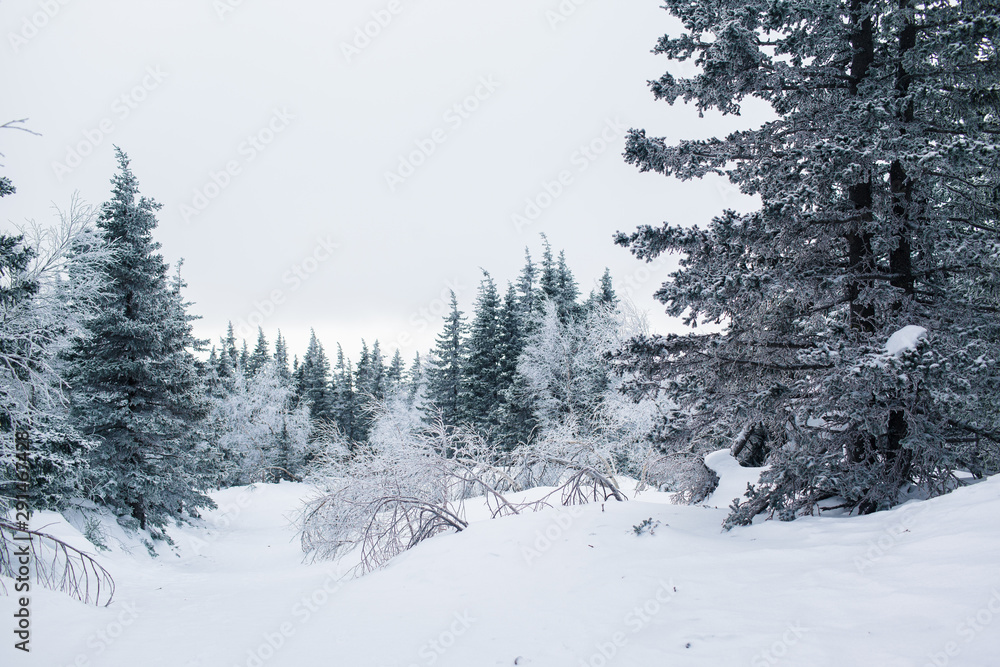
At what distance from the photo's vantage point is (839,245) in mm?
6043

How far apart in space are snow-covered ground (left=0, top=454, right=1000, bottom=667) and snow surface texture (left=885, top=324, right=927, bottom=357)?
4.35 feet

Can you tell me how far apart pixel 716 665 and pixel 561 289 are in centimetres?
2910

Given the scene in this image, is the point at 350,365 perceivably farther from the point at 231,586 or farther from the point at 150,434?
the point at 231,586

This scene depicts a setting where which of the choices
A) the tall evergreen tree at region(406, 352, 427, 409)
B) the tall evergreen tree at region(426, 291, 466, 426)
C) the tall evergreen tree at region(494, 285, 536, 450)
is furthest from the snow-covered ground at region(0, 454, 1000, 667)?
the tall evergreen tree at region(406, 352, 427, 409)

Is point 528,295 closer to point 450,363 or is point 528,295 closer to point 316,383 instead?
point 450,363

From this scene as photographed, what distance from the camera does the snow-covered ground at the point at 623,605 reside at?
3.16 metres

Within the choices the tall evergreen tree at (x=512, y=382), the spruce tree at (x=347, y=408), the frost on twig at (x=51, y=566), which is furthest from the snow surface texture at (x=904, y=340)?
the spruce tree at (x=347, y=408)

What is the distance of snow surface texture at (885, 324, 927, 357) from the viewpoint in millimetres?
4332

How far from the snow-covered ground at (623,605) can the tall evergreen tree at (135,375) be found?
764cm

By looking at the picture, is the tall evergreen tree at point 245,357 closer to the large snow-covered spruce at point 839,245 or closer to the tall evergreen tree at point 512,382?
the tall evergreen tree at point 512,382

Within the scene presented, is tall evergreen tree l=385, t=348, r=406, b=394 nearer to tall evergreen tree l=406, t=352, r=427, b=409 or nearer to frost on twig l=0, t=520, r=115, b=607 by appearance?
tall evergreen tree l=406, t=352, r=427, b=409

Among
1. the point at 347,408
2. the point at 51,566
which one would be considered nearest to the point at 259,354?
the point at 347,408

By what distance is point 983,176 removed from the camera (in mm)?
5531

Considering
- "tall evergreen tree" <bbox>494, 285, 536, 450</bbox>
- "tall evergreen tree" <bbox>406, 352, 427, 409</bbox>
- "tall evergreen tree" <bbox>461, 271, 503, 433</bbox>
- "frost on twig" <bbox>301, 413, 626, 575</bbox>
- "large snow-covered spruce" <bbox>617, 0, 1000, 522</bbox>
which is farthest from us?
"tall evergreen tree" <bbox>406, 352, 427, 409</bbox>
